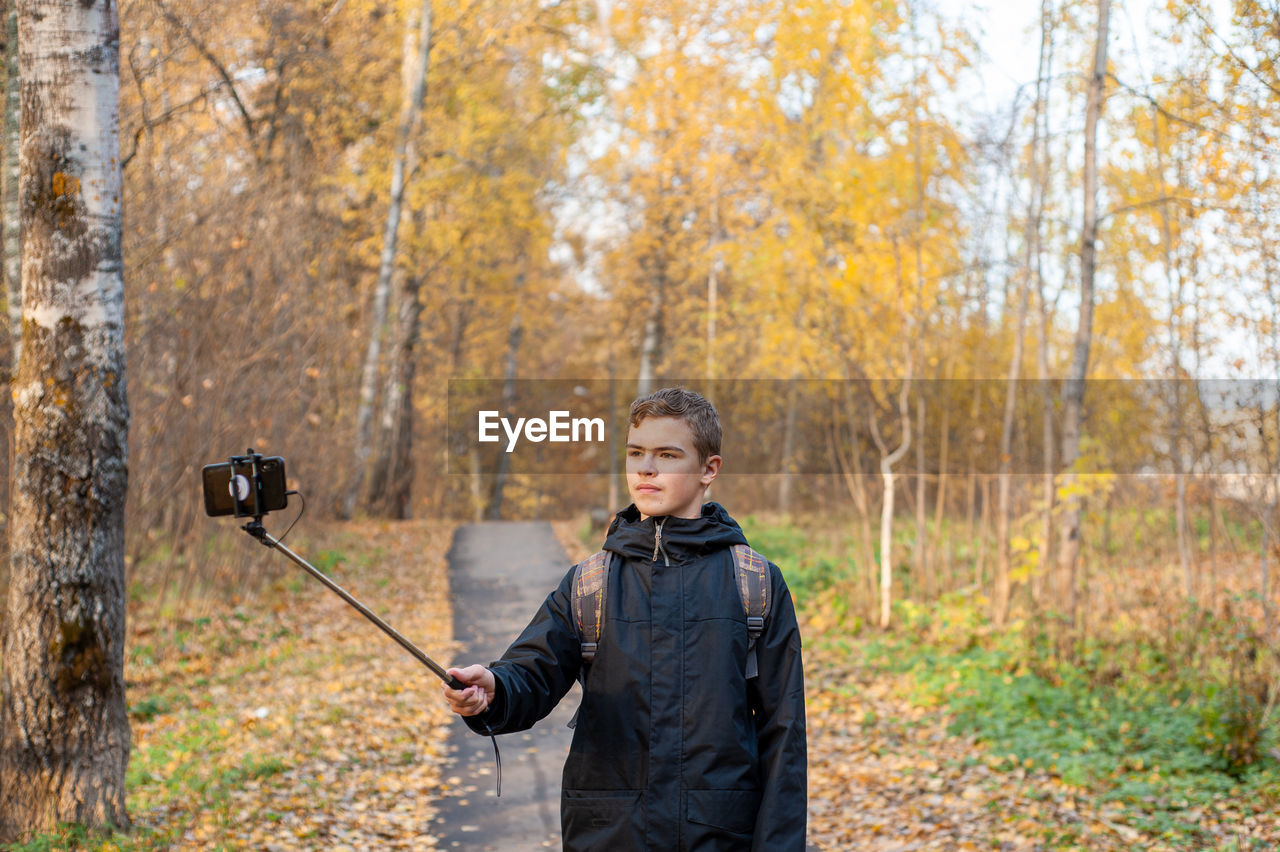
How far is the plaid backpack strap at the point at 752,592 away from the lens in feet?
8.88

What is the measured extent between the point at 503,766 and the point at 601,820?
482 cm

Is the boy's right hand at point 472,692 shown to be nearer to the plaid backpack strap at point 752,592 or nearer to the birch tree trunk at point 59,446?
the plaid backpack strap at point 752,592

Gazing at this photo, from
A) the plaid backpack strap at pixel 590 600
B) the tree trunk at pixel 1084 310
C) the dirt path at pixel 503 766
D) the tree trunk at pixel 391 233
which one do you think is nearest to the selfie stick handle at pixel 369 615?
the plaid backpack strap at pixel 590 600

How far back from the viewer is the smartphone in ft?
9.53

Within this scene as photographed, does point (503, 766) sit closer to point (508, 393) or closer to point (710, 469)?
point (710, 469)

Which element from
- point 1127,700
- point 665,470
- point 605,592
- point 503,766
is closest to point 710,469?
point 665,470

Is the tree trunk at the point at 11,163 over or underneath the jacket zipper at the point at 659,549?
over

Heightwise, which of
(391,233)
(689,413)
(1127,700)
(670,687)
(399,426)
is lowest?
(1127,700)

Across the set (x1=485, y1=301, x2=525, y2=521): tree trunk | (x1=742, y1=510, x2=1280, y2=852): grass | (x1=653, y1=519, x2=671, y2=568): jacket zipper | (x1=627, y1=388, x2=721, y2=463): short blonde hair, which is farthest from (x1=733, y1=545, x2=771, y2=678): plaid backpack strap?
(x1=485, y1=301, x2=525, y2=521): tree trunk

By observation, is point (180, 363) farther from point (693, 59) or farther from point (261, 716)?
point (693, 59)

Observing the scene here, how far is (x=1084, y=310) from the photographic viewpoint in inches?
372

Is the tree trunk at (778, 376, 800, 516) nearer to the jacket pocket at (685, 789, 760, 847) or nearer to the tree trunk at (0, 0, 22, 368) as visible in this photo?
the tree trunk at (0, 0, 22, 368)

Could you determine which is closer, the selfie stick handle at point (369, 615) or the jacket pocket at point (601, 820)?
the selfie stick handle at point (369, 615)

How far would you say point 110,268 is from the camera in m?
4.98
